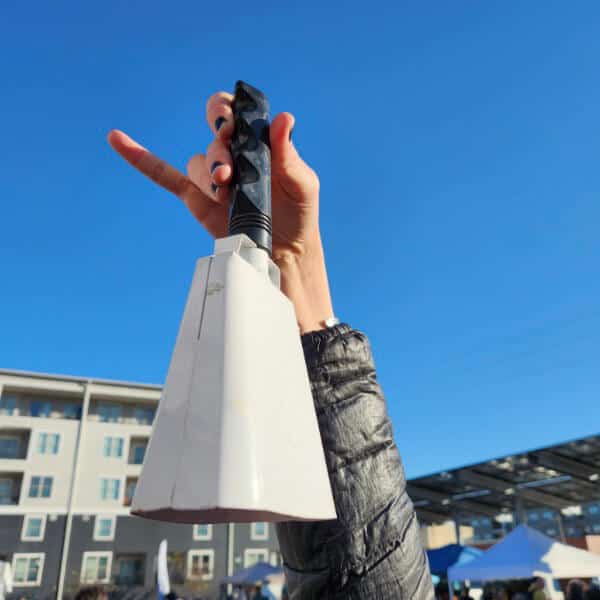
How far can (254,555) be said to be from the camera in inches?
1224

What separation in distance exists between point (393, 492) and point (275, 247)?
746 mm

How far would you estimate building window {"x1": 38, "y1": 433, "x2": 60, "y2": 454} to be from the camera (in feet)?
97.6

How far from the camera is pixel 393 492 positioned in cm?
95

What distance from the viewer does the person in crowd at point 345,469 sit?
33.9 inches

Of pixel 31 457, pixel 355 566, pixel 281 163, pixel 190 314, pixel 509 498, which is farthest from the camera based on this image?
pixel 31 457

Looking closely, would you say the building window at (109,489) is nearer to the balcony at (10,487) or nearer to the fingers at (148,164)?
the balcony at (10,487)

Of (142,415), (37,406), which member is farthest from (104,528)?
(37,406)

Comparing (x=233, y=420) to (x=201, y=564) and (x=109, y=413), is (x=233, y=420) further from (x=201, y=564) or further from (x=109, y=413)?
(x=109, y=413)

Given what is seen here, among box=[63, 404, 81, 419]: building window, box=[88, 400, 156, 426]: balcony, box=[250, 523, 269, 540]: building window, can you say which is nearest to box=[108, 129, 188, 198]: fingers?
box=[88, 400, 156, 426]: balcony

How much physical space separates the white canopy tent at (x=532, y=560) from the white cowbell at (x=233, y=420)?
25.0ft

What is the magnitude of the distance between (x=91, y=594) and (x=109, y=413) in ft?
105

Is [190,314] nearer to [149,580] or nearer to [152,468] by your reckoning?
[152,468]

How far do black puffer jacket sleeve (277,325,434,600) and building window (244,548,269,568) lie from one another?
3410 cm

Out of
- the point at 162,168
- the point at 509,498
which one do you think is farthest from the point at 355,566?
the point at 509,498
